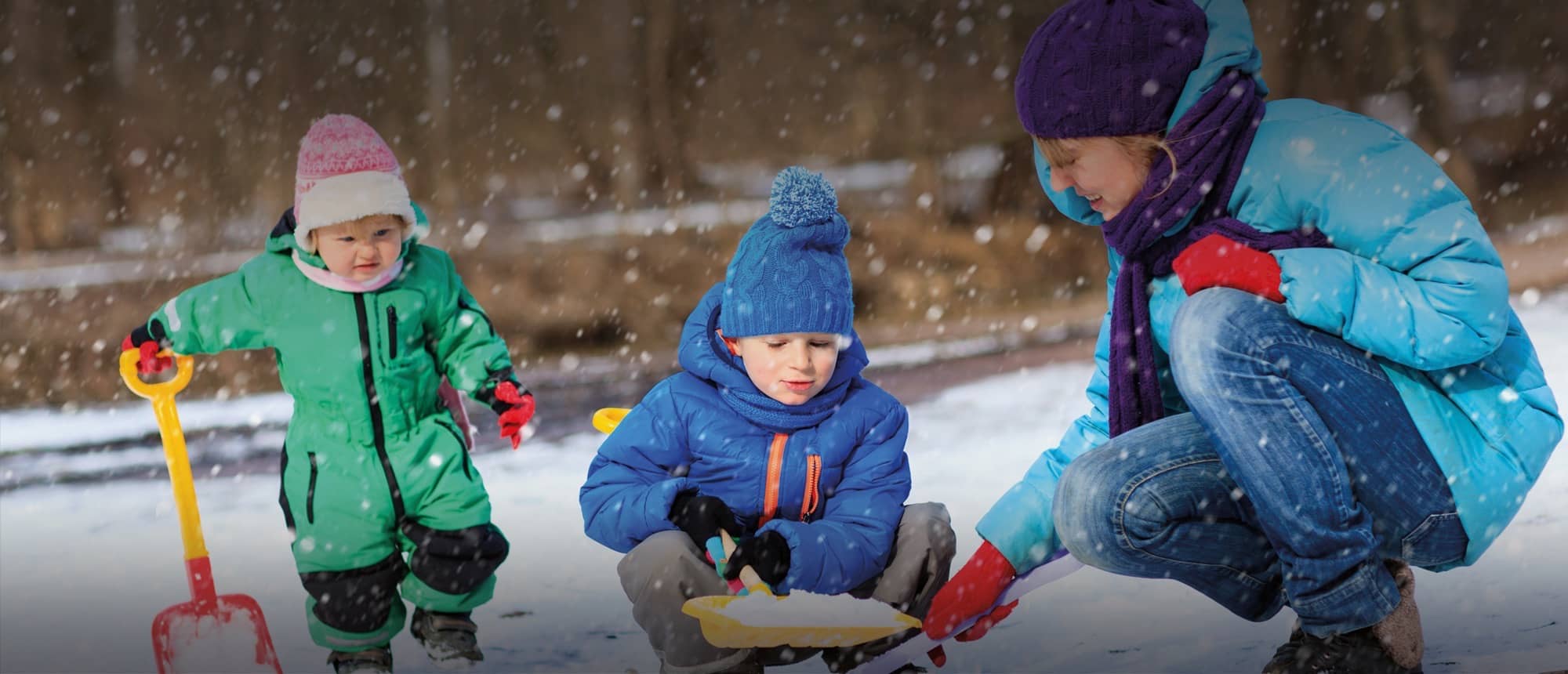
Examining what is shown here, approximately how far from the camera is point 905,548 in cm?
187

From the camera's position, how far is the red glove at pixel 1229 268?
5.60 ft

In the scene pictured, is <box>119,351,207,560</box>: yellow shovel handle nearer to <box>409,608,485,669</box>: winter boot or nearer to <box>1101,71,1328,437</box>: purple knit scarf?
<box>409,608,485,669</box>: winter boot

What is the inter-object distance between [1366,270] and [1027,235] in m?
4.51

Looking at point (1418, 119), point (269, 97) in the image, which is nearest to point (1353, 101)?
point (1418, 119)

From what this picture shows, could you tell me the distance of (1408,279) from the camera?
1630mm

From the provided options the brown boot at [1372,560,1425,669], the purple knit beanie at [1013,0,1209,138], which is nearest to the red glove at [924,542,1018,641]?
the brown boot at [1372,560,1425,669]

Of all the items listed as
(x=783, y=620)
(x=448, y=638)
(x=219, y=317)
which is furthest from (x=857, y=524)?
(x=219, y=317)

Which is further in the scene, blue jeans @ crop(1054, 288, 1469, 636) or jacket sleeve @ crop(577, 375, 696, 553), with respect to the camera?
jacket sleeve @ crop(577, 375, 696, 553)

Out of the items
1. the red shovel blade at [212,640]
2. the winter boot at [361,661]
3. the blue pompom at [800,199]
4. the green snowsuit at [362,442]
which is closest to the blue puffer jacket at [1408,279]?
the blue pompom at [800,199]

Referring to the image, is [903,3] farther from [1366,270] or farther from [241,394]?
[1366,270]

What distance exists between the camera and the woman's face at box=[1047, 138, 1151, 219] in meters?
1.78

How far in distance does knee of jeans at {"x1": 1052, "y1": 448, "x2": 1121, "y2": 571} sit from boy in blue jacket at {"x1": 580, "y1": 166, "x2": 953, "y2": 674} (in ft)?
0.53

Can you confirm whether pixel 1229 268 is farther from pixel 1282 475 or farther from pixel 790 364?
pixel 790 364

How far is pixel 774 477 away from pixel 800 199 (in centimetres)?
35
